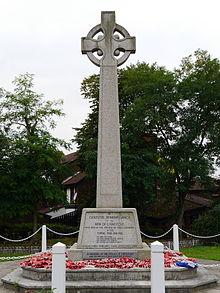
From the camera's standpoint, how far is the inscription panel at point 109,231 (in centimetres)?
881

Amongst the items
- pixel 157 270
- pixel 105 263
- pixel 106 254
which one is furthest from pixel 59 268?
pixel 106 254

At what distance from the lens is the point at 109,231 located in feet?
29.3

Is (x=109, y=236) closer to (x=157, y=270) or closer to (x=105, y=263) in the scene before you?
(x=105, y=263)

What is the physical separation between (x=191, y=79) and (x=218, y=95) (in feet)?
7.38

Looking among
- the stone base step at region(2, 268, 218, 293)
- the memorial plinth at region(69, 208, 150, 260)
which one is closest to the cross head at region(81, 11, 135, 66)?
the memorial plinth at region(69, 208, 150, 260)

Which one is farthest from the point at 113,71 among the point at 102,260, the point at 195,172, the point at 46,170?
the point at 195,172

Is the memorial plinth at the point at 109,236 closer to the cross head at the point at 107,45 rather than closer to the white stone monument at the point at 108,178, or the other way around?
the white stone monument at the point at 108,178

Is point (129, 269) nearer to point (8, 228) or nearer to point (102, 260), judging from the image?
point (102, 260)

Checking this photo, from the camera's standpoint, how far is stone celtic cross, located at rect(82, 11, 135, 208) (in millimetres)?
9406

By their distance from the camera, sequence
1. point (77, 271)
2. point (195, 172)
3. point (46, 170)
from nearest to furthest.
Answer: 1. point (77, 271)
2. point (46, 170)
3. point (195, 172)

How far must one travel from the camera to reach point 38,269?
748 cm

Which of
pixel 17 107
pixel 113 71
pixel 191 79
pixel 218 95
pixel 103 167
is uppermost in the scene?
pixel 191 79

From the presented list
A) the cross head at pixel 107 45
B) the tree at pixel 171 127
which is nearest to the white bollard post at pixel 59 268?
the cross head at pixel 107 45

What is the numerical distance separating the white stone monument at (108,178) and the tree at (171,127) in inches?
400
